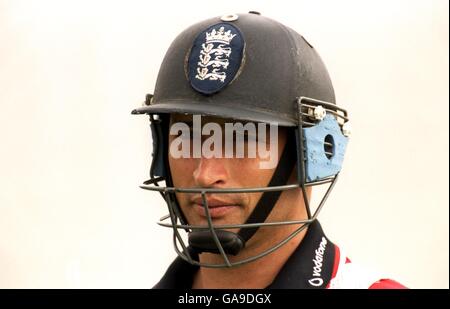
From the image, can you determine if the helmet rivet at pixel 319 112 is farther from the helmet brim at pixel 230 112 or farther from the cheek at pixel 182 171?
the cheek at pixel 182 171

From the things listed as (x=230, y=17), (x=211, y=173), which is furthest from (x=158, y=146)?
(x=230, y=17)

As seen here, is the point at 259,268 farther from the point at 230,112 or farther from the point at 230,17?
the point at 230,17

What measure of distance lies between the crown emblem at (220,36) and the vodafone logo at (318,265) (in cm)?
55

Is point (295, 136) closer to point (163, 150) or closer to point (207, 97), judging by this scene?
point (207, 97)

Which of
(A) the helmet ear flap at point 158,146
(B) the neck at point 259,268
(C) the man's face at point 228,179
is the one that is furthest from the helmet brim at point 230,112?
(B) the neck at point 259,268

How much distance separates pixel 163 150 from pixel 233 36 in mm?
360

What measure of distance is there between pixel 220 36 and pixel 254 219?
1.44 ft

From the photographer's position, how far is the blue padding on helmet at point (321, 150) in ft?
4.91

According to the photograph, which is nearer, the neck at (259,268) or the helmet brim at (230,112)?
the helmet brim at (230,112)

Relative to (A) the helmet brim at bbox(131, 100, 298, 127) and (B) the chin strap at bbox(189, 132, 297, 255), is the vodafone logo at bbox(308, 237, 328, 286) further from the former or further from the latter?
(A) the helmet brim at bbox(131, 100, 298, 127)

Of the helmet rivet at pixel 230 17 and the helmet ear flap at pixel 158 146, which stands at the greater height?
the helmet rivet at pixel 230 17

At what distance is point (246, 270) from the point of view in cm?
158

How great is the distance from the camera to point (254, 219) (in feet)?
4.89
